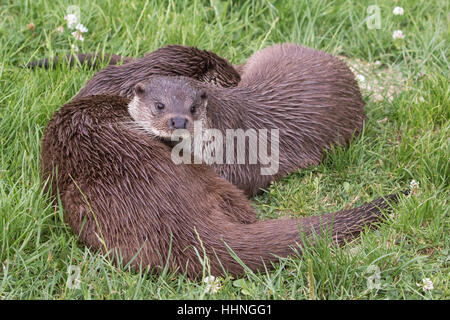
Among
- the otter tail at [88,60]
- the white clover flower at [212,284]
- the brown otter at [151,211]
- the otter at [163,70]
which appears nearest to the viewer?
the white clover flower at [212,284]

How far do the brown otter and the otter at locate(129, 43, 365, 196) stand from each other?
24cm

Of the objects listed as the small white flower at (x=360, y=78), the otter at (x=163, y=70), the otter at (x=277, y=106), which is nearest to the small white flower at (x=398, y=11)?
the small white flower at (x=360, y=78)

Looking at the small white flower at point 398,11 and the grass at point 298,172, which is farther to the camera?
the small white flower at point 398,11

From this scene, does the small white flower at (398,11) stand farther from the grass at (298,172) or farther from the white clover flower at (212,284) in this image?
the white clover flower at (212,284)

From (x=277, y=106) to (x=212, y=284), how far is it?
1162mm

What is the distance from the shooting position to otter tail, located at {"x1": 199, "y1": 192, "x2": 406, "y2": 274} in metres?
2.31

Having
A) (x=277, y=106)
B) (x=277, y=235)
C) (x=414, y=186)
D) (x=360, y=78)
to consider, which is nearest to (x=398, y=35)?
(x=360, y=78)

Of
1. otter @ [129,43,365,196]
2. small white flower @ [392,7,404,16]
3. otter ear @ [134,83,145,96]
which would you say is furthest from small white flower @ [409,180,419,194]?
small white flower @ [392,7,404,16]

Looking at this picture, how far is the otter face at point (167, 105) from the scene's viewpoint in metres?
2.61

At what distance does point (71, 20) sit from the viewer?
360cm

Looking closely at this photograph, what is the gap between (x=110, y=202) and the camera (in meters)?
2.34

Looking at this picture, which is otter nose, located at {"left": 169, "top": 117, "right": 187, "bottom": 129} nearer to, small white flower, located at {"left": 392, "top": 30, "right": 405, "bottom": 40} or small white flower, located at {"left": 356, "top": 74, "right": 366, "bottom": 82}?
small white flower, located at {"left": 356, "top": 74, "right": 366, "bottom": 82}

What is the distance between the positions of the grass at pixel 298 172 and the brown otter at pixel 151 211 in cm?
6
